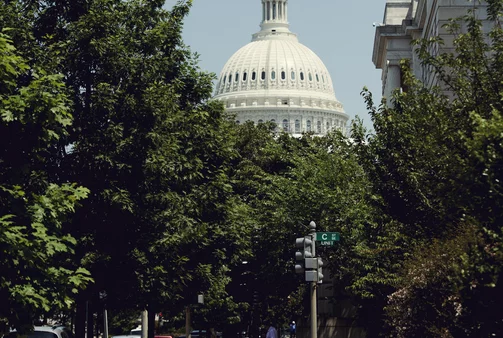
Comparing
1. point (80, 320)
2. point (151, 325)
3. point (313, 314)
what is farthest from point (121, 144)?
point (151, 325)

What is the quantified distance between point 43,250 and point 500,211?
25.8 feet

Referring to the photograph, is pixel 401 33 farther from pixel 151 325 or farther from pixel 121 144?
pixel 121 144

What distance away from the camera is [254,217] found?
51.0m

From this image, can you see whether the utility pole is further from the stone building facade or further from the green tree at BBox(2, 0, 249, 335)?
the stone building facade

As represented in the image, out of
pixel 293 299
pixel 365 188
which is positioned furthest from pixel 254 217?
pixel 365 188

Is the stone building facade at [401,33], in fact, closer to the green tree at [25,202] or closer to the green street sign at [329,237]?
the green street sign at [329,237]

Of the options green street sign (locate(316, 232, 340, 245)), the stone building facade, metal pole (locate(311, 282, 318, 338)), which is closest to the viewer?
metal pole (locate(311, 282, 318, 338))

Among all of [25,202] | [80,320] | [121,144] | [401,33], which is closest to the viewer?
[25,202]

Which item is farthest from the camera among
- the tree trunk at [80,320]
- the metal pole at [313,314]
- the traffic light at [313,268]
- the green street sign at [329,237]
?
the tree trunk at [80,320]

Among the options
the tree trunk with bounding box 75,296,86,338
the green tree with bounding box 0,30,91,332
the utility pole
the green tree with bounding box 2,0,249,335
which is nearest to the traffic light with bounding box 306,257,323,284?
the utility pole

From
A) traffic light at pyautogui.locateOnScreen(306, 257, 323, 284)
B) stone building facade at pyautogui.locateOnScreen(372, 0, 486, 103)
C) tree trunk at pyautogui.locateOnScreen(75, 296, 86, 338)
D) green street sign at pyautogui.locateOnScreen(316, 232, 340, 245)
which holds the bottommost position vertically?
tree trunk at pyautogui.locateOnScreen(75, 296, 86, 338)

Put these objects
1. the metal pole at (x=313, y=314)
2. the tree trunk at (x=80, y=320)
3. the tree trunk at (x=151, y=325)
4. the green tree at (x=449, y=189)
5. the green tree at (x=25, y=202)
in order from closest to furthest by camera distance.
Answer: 1. the green tree at (x=449, y=189)
2. the green tree at (x=25, y=202)
3. the metal pole at (x=313, y=314)
4. the tree trunk at (x=80, y=320)
5. the tree trunk at (x=151, y=325)

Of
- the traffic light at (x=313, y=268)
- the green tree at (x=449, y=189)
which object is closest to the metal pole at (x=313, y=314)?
the traffic light at (x=313, y=268)

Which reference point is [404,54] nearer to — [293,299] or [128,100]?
[293,299]
